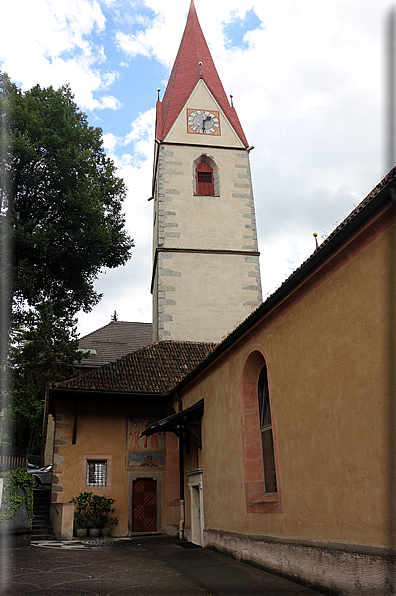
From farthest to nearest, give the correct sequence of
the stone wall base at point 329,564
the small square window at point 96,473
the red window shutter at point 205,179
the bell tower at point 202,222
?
the red window shutter at point 205,179 → the bell tower at point 202,222 → the small square window at point 96,473 → the stone wall base at point 329,564

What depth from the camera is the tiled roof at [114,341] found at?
25172 mm

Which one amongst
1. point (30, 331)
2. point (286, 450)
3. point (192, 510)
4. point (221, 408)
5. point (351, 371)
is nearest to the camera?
point (351, 371)

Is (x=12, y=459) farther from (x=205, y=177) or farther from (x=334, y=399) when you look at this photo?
(x=205, y=177)

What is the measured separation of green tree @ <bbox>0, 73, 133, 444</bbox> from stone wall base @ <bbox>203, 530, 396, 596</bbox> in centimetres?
1133

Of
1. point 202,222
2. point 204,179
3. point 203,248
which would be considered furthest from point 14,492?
point 204,179

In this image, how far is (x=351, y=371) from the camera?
5.51 m

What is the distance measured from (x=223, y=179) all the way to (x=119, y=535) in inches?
577

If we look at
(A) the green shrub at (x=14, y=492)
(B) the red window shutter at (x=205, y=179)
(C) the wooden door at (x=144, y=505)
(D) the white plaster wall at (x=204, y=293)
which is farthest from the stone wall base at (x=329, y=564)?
(B) the red window shutter at (x=205, y=179)

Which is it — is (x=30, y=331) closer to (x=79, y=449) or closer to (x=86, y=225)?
(x=86, y=225)

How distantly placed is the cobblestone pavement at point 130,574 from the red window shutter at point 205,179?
14.9 metres

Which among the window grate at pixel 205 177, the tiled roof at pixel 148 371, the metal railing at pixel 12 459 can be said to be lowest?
the metal railing at pixel 12 459

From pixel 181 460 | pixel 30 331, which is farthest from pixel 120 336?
pixel 181 460

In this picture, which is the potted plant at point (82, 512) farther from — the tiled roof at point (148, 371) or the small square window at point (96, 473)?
the tiled roof at point (148, 371)

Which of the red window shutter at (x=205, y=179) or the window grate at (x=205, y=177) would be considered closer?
the red window shutter at (x=205, y=179)
